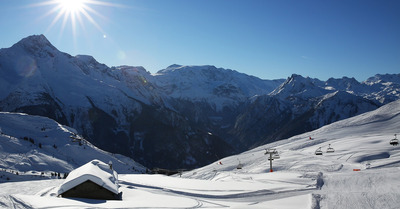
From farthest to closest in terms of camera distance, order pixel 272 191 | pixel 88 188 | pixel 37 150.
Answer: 1. pixel 37 150
2. pixel 272 191
3. pixel 88 188

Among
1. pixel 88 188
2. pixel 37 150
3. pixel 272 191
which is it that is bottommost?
pixel 272 191

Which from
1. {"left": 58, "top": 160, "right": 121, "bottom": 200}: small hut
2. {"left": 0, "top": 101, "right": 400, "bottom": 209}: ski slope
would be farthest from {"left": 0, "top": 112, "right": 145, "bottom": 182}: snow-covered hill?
{"left": 58, "top": 160, "right": 121, "bottom": 200}: small hut

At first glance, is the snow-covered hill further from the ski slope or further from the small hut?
the small hut

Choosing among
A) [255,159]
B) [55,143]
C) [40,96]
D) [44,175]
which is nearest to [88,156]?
[55,143]

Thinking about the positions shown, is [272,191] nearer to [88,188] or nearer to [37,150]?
[88,188]

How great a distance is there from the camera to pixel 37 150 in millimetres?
60969

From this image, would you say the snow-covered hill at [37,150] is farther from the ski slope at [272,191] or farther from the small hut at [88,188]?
the small hut at [88,188]

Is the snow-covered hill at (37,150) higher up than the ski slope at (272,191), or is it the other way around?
the snow-covered hill at (37,150)

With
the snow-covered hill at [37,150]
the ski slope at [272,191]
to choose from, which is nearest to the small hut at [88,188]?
the ski slope at [272,191]

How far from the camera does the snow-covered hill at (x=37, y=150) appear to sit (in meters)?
49.9

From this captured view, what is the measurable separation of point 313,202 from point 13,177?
4114 cm

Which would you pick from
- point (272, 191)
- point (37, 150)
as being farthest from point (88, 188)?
point (37, 150)

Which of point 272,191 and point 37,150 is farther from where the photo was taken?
point 37,150

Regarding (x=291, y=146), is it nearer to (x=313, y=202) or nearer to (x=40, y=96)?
(x=313, y=202)
